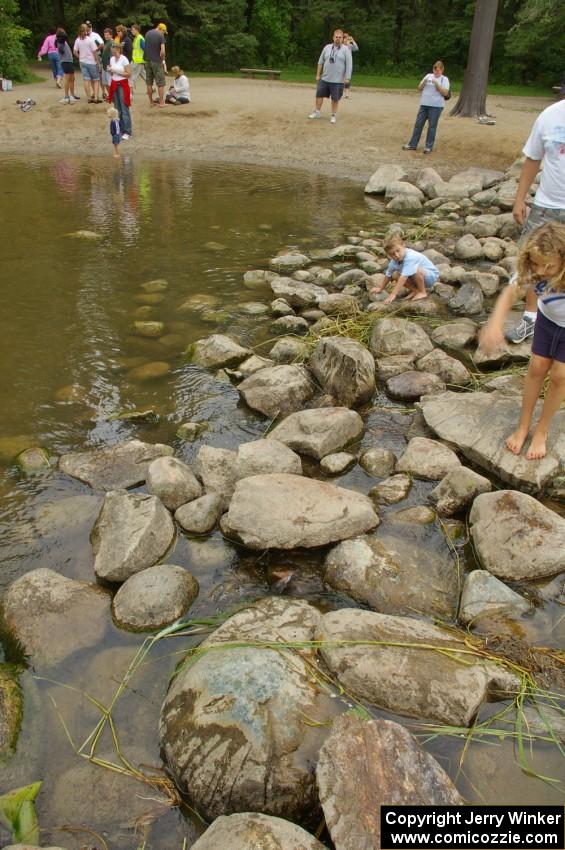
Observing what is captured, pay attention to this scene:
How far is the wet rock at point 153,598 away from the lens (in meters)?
3.13

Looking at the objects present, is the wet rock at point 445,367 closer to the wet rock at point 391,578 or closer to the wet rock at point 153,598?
the wet rock at point 391,578

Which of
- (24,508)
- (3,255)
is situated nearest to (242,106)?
(3,255)

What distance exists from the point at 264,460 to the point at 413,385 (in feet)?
5.50

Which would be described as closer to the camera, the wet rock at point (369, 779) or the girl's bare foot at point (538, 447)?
the wet rock at point (369, 779)

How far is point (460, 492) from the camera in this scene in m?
3.84

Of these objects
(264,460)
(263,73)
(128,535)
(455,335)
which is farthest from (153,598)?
(263,73)

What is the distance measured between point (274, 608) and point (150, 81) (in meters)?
17.4

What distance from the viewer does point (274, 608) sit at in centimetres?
308

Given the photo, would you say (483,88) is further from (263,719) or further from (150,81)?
(263,719)

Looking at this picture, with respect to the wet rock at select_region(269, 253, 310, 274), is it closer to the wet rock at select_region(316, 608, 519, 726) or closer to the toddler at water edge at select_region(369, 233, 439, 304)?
the toddler at water edge at select_region(369, 233, 439, 304)

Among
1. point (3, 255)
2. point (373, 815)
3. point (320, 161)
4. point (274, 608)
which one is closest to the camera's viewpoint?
point (373, 815)

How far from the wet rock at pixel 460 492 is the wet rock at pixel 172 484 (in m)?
1.50

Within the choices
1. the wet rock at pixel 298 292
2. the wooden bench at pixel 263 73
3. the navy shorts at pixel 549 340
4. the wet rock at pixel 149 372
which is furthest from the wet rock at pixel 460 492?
the wooden bench at pixel 263 73

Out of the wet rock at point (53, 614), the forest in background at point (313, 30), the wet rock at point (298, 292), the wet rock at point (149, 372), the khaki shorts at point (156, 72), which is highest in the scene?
the forest in background at point (313, 30)
